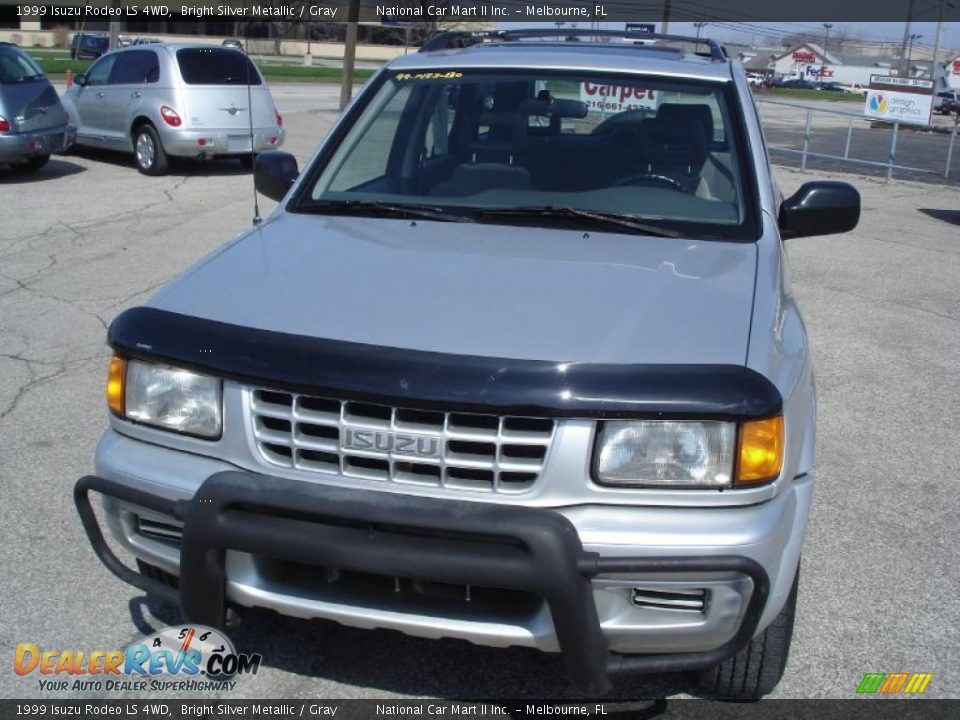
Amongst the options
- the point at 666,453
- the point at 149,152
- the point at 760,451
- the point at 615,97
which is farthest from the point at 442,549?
the point at 149,152

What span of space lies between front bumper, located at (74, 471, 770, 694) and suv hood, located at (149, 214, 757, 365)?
42cm

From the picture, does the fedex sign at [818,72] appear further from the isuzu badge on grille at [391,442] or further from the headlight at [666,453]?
the isuzu badge on grille at [391,442]

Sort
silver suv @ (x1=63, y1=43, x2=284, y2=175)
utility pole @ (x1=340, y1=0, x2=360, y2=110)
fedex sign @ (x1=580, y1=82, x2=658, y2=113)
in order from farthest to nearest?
utility pole @ (x1=340, y1=0, x2=360, y2=110) < silver suv @ (x1=63, y1=43, x2=284, y2=175) < fedex sign @ (x1=580, y1=82, x2=658, y2=113)

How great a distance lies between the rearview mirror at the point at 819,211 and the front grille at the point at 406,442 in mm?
1937

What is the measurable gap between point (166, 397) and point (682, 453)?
140 centimetres

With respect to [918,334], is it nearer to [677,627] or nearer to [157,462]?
[677,627]

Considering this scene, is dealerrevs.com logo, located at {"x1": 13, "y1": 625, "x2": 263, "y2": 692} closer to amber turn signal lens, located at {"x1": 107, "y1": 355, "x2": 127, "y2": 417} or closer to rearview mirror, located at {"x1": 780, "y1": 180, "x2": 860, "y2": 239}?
amber turn signal lens, located at {"x1": 107, "y1": 355, "x2": 127, "y2": 417}

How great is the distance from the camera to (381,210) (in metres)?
3.90

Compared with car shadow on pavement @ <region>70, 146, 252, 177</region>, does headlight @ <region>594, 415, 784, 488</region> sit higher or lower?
higher

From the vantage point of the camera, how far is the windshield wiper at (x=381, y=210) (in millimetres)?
3854

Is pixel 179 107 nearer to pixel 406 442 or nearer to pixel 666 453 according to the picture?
pixel 406 442

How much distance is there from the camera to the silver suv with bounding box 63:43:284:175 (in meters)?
13.9

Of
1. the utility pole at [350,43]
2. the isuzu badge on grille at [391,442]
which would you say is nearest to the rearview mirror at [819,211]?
the isuzu badge on grille at [391,442]

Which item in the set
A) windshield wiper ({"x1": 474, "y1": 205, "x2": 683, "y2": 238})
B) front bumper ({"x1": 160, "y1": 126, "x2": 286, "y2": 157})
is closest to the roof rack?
windshield wiper ({"x1": 474, "y1": 205, "x2": 683, "y2": 238})
